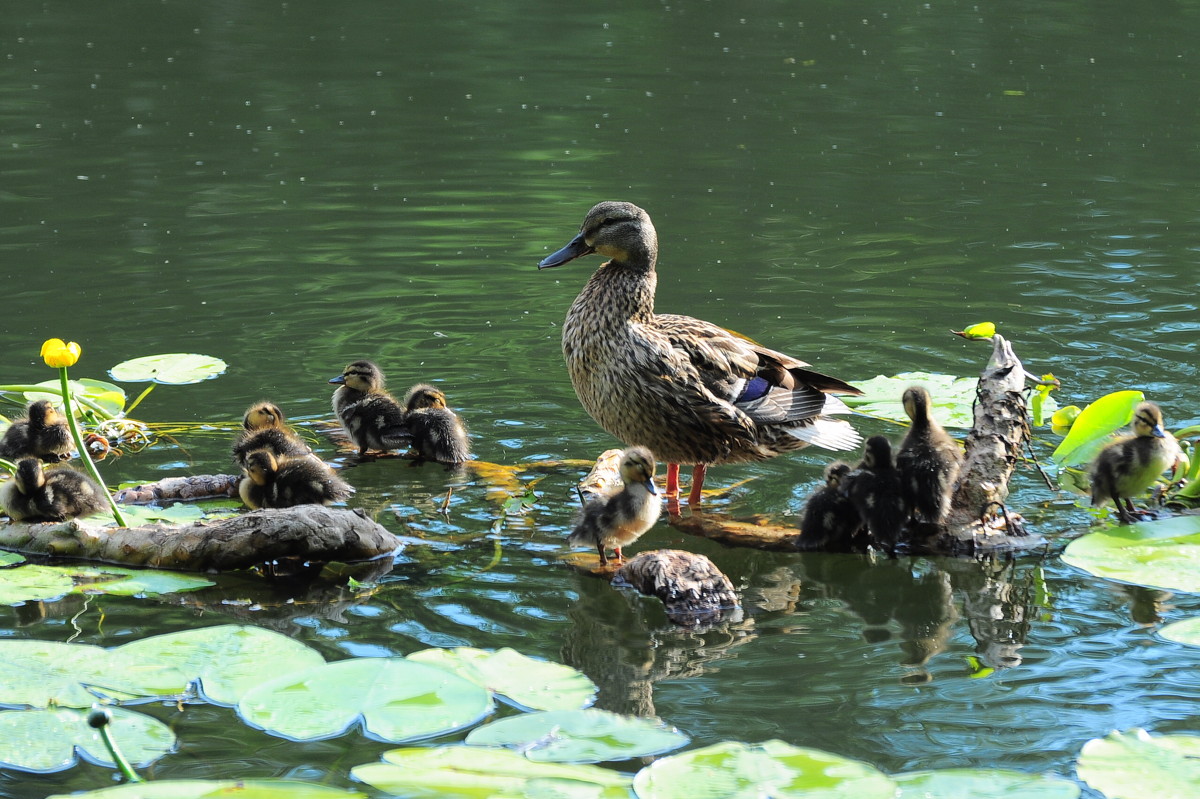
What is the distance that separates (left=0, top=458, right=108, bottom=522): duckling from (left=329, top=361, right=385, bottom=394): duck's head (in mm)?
1504

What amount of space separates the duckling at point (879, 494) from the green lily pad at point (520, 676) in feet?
4.78

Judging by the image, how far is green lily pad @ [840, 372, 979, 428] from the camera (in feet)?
20.2

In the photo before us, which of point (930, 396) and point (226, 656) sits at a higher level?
point (930, 396)

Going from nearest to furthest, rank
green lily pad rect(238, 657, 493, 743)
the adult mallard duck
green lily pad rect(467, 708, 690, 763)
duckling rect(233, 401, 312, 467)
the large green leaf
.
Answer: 1. green lily pad rect(467, 708, 690, 763)
2. green lily pad rect(238, 657, 493, 743)
3. the large green leaf
4. duckling rect(233, 401, 312, 467)
5. the adult mallard duck

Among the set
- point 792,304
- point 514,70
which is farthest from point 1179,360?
point 514,70

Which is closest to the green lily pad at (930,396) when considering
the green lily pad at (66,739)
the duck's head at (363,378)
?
the duck's head at (363,378)

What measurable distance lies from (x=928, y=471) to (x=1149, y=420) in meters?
0.87

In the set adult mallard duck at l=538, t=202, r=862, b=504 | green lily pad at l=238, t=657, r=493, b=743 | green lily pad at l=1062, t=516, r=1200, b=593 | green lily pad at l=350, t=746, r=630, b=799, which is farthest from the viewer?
adult mallard duck at l=538, t=202, r=862, b=504

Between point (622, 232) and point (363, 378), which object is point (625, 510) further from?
point (363, 378)

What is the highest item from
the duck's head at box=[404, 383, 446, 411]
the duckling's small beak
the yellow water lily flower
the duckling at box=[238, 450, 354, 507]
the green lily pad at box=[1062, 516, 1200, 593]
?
the duckling's small beak

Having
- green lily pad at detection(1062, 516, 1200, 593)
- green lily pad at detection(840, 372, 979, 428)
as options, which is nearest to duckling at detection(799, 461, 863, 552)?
green lily pad at detection(1062, 516, 1200, 593)

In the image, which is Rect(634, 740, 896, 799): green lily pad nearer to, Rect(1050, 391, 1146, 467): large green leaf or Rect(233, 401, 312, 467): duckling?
Rect(1050, 391, 1146, 467): large green leaf

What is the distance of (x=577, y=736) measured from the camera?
3.25 metres

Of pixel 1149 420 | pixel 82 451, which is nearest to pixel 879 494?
pixel 1149 420
